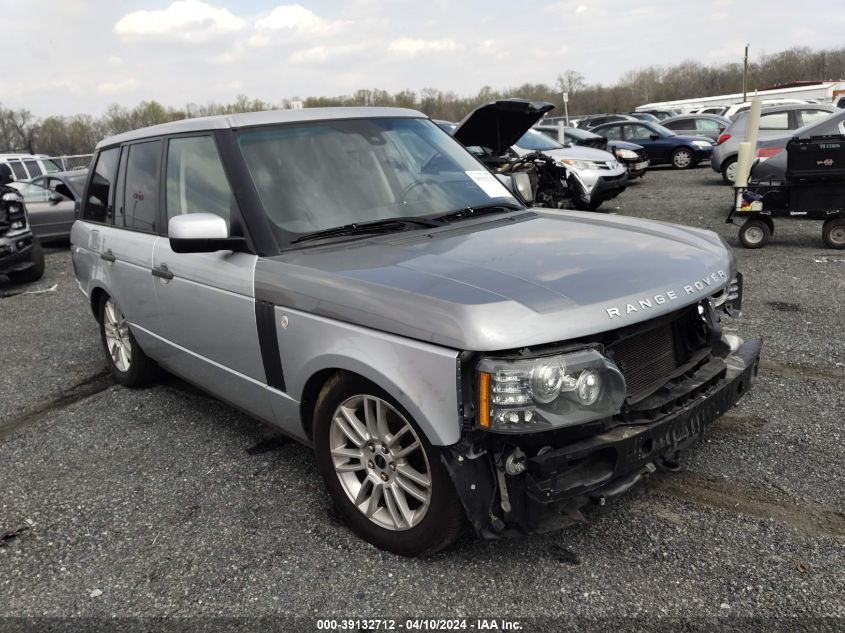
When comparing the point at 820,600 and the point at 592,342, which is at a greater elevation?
the point at 592,342

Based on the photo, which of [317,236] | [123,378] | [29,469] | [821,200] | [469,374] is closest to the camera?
[469,374]

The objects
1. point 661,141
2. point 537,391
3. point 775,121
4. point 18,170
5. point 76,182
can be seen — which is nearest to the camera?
point 537,391

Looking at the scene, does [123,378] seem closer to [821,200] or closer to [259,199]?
[259,199]

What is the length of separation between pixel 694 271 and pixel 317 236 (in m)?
1.72

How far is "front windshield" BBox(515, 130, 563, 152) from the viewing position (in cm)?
1225

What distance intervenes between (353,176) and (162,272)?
1.34 meters

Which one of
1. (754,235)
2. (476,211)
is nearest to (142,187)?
(476,211)

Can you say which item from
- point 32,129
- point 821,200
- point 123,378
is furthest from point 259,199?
point 32,129

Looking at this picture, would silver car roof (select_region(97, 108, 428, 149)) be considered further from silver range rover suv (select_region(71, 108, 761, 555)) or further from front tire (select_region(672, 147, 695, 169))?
front tire (select_region(672, 147, 695, 169))

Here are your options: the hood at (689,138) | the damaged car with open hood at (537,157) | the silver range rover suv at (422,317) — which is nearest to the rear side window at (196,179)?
the silver range rover suv at (422,317)

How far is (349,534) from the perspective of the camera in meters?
3.12

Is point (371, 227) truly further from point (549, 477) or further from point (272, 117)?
point (549, 477)

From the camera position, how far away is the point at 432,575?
2.77 m

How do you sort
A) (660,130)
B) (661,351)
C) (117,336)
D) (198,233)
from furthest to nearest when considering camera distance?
(660,130) → (117,336) → (198,233) → (661,351)
